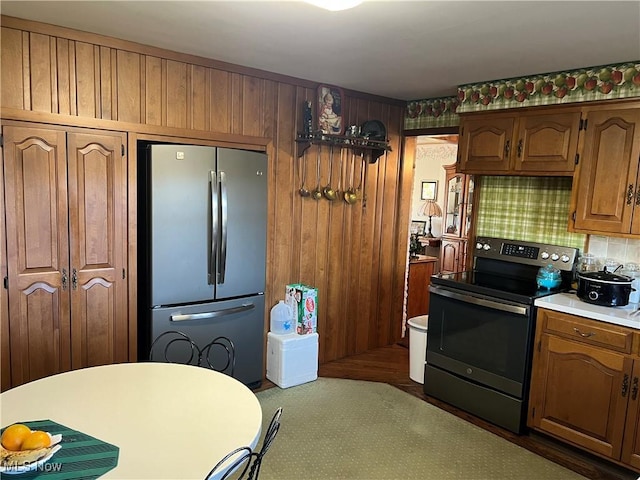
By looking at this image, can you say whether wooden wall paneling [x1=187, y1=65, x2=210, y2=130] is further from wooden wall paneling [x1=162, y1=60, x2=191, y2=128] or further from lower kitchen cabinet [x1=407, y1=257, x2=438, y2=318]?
lower kitchen cabinet [x1=407, y1=257, x2=438, y2=318]

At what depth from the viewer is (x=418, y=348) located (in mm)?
3828

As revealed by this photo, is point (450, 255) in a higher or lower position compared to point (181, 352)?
higher

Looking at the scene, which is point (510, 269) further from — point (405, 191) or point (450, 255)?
point (450, 255)

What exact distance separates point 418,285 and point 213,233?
2.69 meters

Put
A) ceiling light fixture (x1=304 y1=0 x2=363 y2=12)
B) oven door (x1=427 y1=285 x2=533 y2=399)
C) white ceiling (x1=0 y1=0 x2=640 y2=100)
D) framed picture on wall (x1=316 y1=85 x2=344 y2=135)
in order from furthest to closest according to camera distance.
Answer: framed picture on wall (x1=316 y1=85 x2=344 y2=135)
oven door (x1=427 y1=285 x2=533 y2=399)
white ceiling (x1=0 y1=0 x2=640 y2=100)
ceiling light fixture (x1=304 y1=0 x2=363 y2=12)

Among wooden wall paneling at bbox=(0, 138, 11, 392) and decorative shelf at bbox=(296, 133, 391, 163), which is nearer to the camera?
wooden wall paneling at bbox=(0, 138, 11, 392)

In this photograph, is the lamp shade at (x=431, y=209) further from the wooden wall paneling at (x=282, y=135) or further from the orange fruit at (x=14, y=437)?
the orange fruit at (x=14, y=437)

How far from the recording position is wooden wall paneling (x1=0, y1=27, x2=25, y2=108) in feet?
8.14

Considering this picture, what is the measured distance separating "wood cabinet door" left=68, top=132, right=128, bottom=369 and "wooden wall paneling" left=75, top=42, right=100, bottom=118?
154 millimetres

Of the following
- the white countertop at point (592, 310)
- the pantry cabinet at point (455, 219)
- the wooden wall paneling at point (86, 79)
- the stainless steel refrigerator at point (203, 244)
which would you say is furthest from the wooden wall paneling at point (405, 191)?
the wooden wall paneling at point (86, 79)

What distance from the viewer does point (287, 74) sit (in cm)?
352

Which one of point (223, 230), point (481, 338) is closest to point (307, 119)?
point (223, 230)

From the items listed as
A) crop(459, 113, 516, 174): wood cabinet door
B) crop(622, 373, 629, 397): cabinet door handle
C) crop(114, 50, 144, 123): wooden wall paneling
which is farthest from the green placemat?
crop(459, 113, 516, 174): wood cabinet door

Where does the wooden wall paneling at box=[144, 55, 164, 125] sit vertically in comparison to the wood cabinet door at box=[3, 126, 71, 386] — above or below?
above
